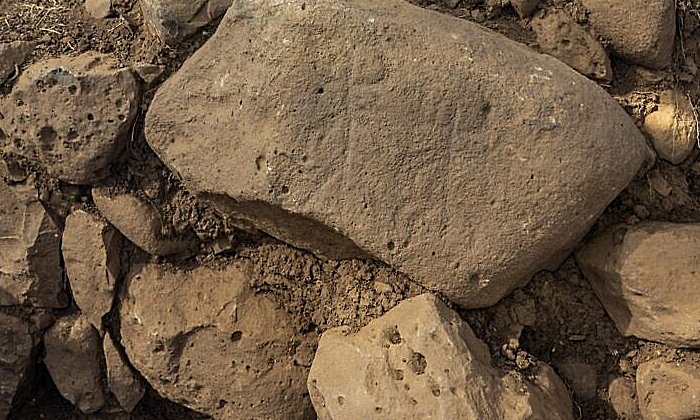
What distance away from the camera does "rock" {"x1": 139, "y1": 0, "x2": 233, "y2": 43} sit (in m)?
2.44

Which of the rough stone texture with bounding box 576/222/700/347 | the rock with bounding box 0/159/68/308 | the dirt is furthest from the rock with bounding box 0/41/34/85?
the rough stone texture with bounding box 576/222/700/347

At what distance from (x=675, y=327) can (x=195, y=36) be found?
61.8 inches

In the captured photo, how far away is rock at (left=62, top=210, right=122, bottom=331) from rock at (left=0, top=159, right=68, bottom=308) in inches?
2.0

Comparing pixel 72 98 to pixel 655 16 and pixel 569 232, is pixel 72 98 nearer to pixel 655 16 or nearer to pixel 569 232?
pixel 569 232

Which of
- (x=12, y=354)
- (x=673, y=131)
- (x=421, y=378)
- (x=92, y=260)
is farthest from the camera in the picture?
(x=12, y=354)

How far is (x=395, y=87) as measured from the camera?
213 centimetres

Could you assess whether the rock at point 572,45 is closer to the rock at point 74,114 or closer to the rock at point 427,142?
the rock at point 427,142

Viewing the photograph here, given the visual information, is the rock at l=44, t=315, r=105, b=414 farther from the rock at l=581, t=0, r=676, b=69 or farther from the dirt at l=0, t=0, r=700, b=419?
the rock at l=581, t=0, r=676, b=69

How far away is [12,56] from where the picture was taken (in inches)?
102

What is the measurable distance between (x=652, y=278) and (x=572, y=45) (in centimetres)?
69

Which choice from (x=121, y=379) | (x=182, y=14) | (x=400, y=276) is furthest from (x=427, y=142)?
(x=121, y=379)

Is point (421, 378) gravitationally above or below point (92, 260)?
above

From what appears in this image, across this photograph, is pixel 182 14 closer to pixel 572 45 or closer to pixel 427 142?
pixel 427 142

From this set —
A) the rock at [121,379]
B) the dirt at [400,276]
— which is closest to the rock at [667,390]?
the dirt at [400,276]
